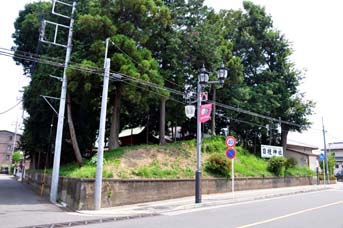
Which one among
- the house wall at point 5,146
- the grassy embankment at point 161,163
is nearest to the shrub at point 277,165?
the grassy embankment at point 161,163

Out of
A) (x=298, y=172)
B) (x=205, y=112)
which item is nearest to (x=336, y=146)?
(x=298, y=172)

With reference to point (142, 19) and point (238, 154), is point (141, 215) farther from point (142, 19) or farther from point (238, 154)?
point (238, 154)

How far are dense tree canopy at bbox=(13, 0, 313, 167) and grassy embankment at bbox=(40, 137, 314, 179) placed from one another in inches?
79.9

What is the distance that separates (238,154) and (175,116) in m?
6.58

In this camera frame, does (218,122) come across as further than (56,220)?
Yes

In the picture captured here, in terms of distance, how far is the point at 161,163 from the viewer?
18.3 metres

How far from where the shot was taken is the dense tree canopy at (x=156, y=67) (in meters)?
17.7

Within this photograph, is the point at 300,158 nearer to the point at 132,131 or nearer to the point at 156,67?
the point at 132,131

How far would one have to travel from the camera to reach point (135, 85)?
1786 cm

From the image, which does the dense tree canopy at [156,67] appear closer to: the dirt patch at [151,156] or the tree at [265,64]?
the tree at [265,64]

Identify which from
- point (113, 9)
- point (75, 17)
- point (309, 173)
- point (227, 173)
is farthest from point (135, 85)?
point (309, 173)

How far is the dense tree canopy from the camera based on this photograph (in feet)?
58.0

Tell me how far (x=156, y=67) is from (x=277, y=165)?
13310 mm

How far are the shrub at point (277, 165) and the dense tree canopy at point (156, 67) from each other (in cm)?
548
